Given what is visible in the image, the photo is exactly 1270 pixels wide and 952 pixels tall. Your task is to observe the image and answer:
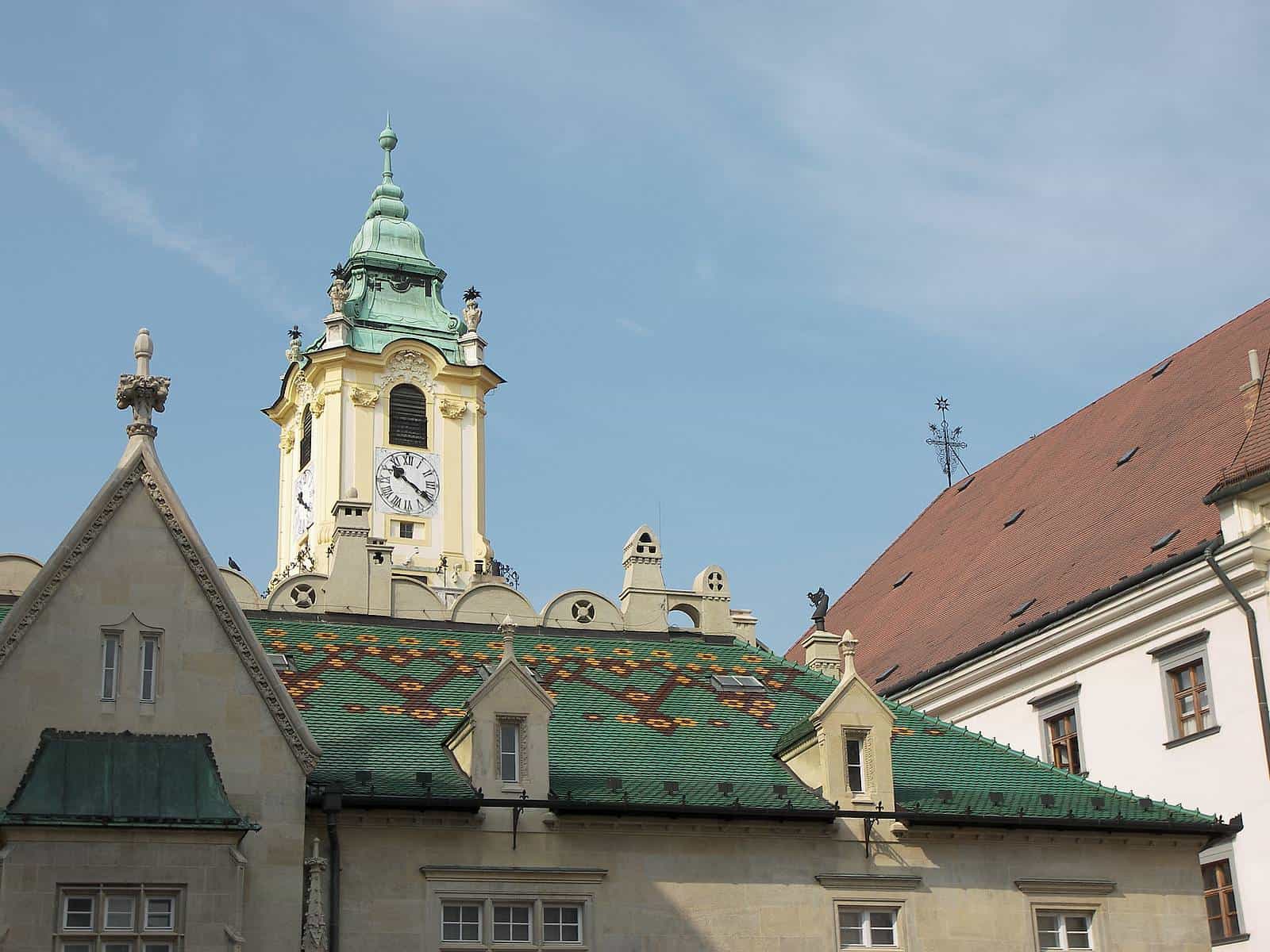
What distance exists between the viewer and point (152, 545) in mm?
25844

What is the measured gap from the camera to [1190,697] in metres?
37.3

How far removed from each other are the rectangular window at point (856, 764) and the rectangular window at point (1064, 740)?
43.2 ft

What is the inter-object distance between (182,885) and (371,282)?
62.7m

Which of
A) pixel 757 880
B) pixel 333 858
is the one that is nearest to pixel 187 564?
pixel 333 858

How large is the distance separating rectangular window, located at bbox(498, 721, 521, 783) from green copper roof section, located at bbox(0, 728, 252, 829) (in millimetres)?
3823

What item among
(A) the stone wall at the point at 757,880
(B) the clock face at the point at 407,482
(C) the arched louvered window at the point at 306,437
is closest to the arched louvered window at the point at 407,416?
(B) the clock face at the point at 407,482

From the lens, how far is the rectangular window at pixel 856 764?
28141mm

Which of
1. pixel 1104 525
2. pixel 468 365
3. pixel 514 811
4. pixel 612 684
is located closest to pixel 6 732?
pixel 514 811

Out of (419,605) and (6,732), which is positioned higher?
(419,605)

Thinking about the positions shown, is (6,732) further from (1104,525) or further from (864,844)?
(1104,525)

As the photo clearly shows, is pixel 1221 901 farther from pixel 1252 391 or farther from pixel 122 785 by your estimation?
pixel 122 785

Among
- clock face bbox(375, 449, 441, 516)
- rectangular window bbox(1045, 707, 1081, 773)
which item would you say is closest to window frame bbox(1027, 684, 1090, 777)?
rectangular window bbox(1045, 707, 1081, 773)

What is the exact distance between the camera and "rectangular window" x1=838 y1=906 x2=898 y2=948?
27.2 meters

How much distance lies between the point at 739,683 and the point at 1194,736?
9834 mm
